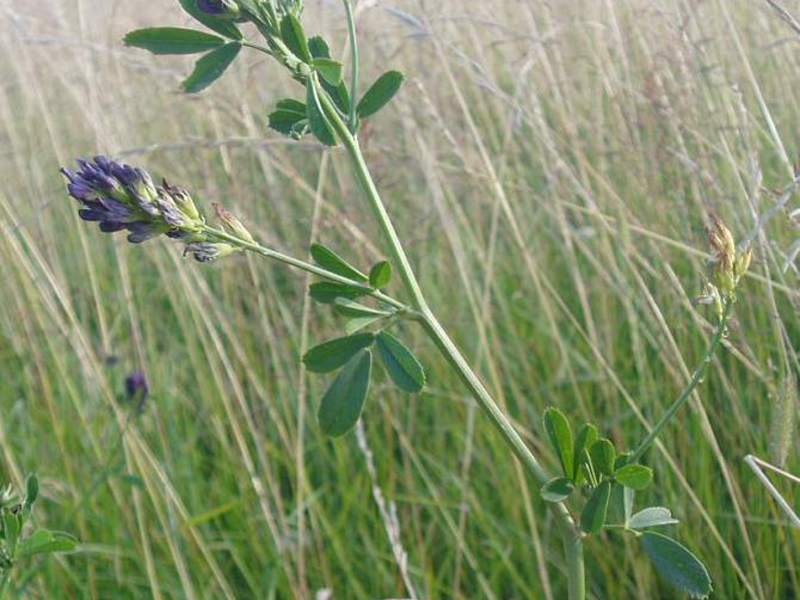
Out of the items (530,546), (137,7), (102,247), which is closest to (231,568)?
(530,546)

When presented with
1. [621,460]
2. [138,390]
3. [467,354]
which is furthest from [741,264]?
[467,354]

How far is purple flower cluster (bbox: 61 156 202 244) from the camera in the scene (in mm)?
682

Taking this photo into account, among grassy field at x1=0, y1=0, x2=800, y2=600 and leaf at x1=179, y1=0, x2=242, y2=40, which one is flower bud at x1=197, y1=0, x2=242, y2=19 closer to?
leaf at x1=179, y1=0, x2=242, y2=40

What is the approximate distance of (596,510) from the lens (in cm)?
73

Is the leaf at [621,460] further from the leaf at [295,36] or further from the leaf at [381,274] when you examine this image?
the leaf at [295,36]

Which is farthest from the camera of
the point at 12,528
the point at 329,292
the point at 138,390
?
the point at 138,390

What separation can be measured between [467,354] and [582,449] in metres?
1.35

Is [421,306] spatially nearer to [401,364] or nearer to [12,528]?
[401,364]

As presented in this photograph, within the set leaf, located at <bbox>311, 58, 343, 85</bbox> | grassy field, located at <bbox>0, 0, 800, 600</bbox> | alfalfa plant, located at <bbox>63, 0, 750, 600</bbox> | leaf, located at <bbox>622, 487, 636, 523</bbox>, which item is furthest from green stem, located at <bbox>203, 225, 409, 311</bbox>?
grassy field, located at <bbox>0, 0, 800, 600</bbox>

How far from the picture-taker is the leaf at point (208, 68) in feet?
2.71

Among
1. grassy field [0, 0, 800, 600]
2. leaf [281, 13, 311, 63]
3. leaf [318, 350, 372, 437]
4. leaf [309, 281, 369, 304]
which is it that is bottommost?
grassy field [0, 0, 800, 600]

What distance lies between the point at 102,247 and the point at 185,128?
1.51 feet

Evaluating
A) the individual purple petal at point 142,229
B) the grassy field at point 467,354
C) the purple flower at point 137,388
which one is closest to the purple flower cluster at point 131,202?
the individual purple petal at point 142,229

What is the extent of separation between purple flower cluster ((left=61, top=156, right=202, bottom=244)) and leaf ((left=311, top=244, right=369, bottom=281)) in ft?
0.32
